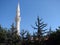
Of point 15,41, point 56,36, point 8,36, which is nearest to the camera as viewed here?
point 56,36

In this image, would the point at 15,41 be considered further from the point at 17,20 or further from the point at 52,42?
the point at 17,20

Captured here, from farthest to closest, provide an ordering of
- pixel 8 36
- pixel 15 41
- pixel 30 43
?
pixel 8 36
pixel 15 41
pixel 30 43

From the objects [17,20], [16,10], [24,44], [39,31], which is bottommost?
[24,44]

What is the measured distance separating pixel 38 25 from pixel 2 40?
10.0 metres

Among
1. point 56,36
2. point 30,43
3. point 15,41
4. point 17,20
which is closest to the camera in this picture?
point 56,36

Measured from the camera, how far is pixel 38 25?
36.4 m

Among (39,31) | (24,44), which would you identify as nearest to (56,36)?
(39,31)

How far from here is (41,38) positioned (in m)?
36.5

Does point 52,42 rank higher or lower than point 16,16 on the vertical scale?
lower

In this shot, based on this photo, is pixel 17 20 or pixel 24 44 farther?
pixel 17 20

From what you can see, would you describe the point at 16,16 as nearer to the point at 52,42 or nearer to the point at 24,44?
the point at 24,44

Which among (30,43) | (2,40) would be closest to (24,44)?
(30,43)

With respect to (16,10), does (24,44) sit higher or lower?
lower

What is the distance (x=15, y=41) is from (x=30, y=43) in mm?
4403
